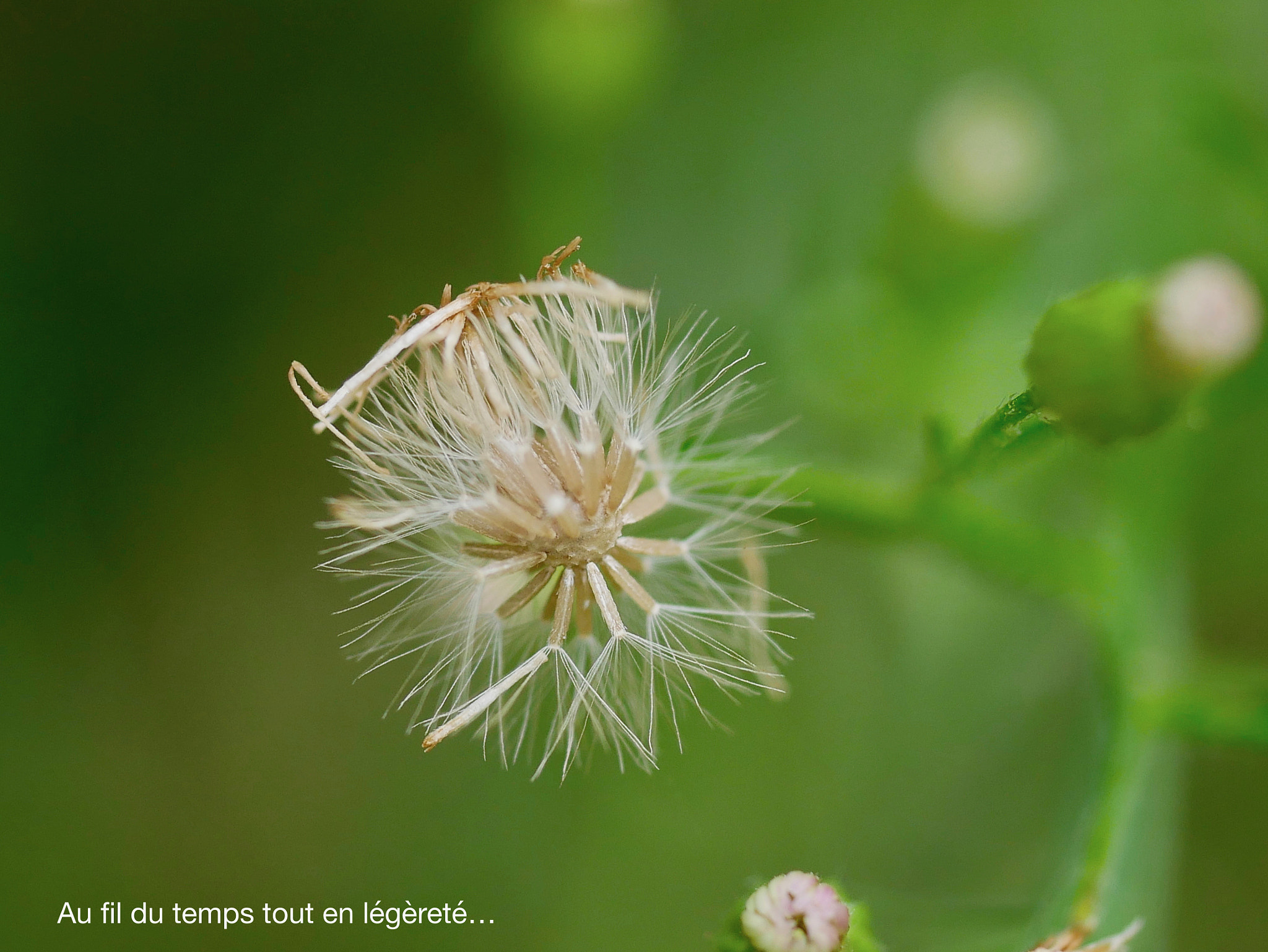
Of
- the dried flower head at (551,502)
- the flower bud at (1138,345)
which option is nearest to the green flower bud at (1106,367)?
the flower bud at (1138,345)

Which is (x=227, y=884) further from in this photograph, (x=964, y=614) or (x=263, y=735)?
(x=964, y=614)

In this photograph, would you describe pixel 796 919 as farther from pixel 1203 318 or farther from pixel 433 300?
pixel 433 300

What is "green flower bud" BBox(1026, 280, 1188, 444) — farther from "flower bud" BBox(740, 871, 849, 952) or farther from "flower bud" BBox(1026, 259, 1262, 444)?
"flower bud" BBox(740, 871, 849, 952)

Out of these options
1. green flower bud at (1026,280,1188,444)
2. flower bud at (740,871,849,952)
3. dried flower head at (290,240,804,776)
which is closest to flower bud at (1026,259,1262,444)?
green flower bud at (1026,280,1188,444)

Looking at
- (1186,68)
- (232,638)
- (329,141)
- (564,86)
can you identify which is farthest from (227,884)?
(1186,68)

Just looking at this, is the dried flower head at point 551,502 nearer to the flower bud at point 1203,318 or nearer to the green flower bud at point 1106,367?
the green flower bud at point 1106,367

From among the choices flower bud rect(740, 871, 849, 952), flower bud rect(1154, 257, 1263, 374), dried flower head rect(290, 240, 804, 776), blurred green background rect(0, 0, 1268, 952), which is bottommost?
flower bud rect(740, 871, 849, 952)
